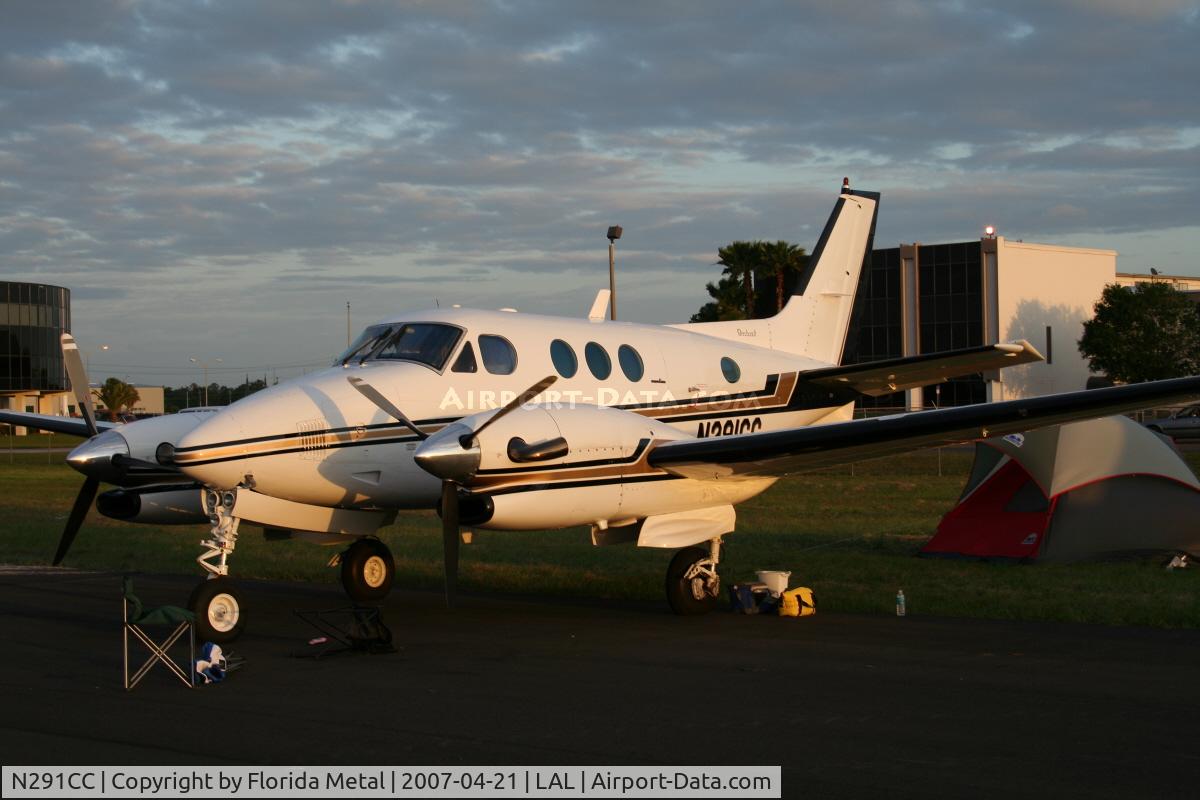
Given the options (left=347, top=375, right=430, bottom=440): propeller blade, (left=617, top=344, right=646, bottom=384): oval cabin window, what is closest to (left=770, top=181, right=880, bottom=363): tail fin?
(left=617, top=344, right=646, bottom=384): oval cabin window

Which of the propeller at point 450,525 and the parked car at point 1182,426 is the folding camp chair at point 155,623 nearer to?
the propeller at point 450,525

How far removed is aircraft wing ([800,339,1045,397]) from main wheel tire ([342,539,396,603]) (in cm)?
590

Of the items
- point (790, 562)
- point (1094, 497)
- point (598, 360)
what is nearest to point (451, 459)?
point (598, 360)

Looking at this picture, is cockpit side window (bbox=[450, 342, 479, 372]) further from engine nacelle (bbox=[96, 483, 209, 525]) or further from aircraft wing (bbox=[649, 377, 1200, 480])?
engine nacelle (bbox=[96, 483, 209, 525])

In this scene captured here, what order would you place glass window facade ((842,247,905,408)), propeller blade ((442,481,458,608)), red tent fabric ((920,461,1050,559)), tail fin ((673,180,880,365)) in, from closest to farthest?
propeller blade ((442,481,458,608)) < red tent fabric ((920,461,1050,559)) < tail fin ((673,180,880,365)) < glass window facade ((842,247,905,408))

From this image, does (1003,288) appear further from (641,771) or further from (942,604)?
(641,771)

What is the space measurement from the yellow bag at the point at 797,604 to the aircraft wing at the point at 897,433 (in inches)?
52.1

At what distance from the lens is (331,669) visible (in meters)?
9.41

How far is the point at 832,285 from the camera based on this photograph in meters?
17.5

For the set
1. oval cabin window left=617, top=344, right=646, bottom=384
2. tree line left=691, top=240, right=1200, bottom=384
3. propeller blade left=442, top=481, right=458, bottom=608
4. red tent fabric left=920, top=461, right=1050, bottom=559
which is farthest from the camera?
tree line left=691, top=240, right=1200, bottom=384

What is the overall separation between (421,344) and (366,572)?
3013 mm

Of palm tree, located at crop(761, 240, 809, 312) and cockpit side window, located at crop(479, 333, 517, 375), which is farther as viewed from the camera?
palm tree, located at crop(761, 240, 809, 312)

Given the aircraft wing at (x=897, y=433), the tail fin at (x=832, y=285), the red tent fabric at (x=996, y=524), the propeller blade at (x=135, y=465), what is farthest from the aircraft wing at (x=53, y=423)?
the red tent fabric at (x=996, y=524)

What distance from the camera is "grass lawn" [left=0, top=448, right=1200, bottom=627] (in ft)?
42.6
